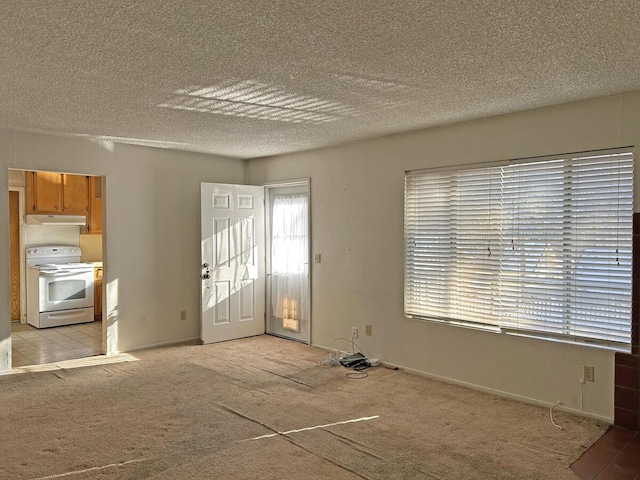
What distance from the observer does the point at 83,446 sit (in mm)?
3141

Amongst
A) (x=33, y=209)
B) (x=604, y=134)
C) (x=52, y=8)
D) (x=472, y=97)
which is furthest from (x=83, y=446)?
(x=33, y=209)

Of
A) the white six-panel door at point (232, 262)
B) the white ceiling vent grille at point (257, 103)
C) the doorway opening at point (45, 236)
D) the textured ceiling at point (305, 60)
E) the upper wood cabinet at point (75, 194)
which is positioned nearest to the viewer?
the textured ceiling at point (305, 60)

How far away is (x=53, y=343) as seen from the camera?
5969 mm

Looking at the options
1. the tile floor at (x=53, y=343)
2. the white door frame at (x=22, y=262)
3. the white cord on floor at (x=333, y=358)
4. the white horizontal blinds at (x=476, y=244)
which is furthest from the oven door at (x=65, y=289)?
the white horizontal blinds at (x=476, y=244)

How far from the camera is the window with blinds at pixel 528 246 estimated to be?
3.54m

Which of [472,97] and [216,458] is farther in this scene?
[472,97]

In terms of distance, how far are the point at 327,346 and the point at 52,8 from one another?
4409 mm

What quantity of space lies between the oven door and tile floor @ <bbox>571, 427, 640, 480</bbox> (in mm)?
6700

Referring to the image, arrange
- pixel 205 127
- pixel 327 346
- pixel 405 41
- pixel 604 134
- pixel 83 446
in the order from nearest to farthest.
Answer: pixel 405 41 < pixel 83 446 < pixel 604 134 < pixel 205 127 < pixel 327 346

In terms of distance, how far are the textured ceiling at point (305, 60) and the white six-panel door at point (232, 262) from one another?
1.78 m

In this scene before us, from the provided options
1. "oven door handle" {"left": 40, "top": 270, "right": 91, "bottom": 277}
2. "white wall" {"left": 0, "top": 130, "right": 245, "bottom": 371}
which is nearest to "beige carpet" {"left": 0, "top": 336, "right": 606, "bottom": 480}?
"white wall" {"left": 0, "top": 130, "right": 245, "bottom": 371}

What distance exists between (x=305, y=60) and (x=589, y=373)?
3.07 metres

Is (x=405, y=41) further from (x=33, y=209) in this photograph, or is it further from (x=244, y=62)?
(x=33, y=209)

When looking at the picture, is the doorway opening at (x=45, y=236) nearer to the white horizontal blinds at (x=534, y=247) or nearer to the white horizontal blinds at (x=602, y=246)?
the white horizontal blinds at (x=534, y=247)
